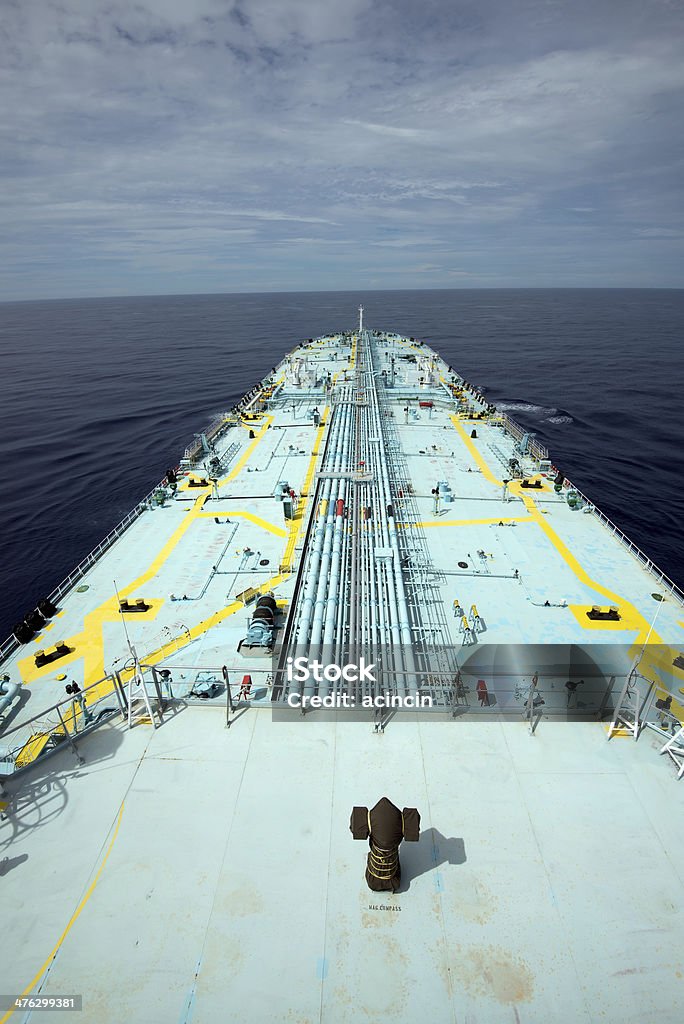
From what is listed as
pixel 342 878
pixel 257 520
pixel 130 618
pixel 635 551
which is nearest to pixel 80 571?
pixel 130 618

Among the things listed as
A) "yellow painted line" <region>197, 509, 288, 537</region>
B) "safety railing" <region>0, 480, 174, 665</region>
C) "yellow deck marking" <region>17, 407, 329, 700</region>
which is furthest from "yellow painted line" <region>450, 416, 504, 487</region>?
"safety railing" <region>0, 480, 174, 665</region>

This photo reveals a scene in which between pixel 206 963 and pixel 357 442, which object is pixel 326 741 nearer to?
pixel 206 963

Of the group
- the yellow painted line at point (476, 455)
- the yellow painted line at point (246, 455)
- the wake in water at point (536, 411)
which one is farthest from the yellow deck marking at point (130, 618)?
the wake in water at point (536, 411)

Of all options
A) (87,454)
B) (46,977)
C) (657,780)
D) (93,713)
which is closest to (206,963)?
(46,977)

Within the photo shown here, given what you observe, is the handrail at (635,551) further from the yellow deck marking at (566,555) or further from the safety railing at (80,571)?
the safety railing at (80,571)

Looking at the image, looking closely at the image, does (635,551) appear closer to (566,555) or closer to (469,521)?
(566,555)

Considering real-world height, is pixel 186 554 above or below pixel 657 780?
below

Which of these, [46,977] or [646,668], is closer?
[46,977]
